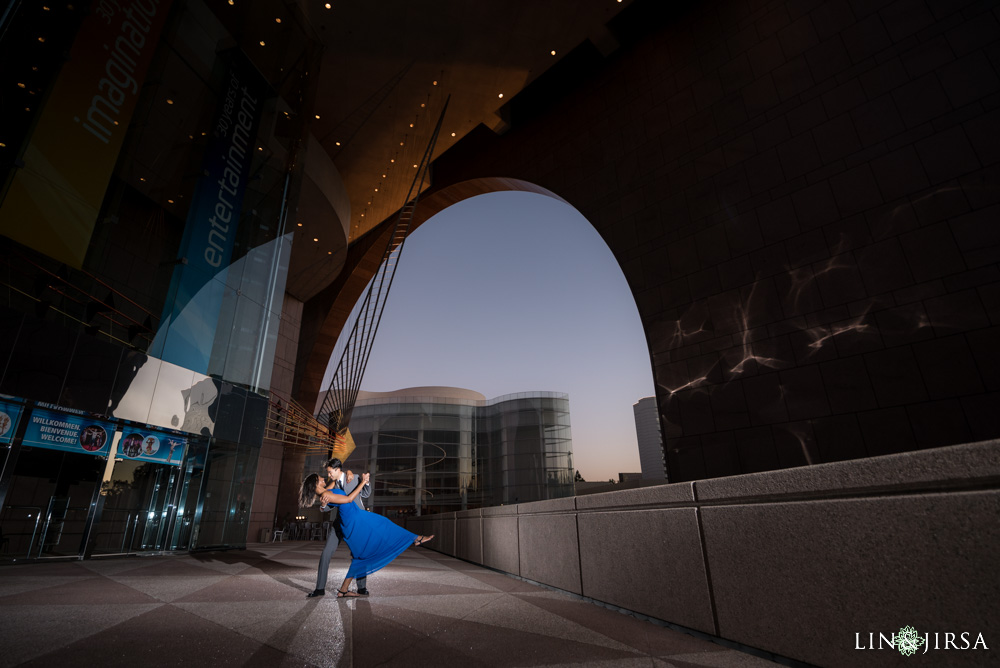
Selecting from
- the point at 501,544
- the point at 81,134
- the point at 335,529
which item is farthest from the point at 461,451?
the point at 335,529

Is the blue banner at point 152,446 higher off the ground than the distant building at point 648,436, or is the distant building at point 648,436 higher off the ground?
the distant building at point 648,436

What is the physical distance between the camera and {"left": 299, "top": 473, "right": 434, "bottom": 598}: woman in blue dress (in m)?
5.71

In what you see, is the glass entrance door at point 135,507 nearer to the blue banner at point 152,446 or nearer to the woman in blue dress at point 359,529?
the blue banner at point 152,446

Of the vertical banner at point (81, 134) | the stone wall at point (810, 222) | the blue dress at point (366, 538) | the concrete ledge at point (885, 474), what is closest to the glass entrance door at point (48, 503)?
the vertical banner at point (81, 134)

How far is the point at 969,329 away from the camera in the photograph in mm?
7852

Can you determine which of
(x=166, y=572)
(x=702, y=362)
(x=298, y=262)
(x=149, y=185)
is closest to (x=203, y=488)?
(x=166, y=572)

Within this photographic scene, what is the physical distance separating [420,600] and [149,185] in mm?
14658

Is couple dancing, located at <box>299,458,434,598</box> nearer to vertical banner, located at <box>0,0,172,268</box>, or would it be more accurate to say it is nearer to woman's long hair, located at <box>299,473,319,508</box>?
woman's long hair, located at <box>299,473,319,508</box>

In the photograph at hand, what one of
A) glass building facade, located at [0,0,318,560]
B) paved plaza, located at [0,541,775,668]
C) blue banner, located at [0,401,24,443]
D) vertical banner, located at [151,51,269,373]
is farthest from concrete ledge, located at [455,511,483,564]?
blue banner, located at [0,401,24,443]

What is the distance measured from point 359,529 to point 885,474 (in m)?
5.54

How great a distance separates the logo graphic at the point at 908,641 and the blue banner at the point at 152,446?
1387cm

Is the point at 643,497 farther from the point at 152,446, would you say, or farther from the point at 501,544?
the point at 152,446

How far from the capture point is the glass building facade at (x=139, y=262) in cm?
850

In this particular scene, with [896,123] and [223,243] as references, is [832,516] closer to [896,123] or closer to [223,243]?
[896,123]
